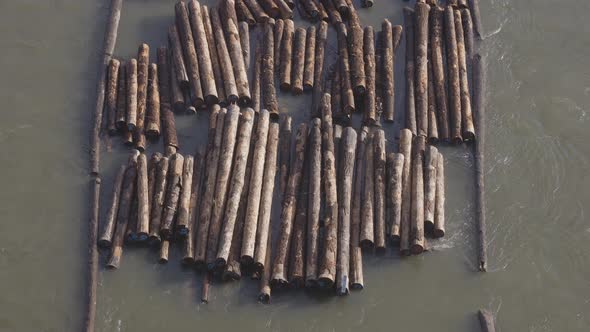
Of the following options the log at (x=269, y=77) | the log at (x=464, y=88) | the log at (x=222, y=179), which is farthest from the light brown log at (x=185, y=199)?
the log at (x=464, y=88)

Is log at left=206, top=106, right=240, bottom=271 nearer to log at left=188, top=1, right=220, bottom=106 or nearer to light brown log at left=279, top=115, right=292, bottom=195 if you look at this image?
log at left=188, top=1, right=220, bottom=106

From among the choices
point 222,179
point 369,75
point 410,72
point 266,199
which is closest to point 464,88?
point 410,72

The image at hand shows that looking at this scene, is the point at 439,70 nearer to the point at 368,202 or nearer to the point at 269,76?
the point at 269,76

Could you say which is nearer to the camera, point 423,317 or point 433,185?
point 423,317

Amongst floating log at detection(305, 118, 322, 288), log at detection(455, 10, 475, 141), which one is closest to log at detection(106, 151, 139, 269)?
floating log at detection(305, 118, 322, 288)

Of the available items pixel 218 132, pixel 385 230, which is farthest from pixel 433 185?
pixel 218 132

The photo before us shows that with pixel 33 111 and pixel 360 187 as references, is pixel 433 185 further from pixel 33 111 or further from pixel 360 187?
pixel 33 111
